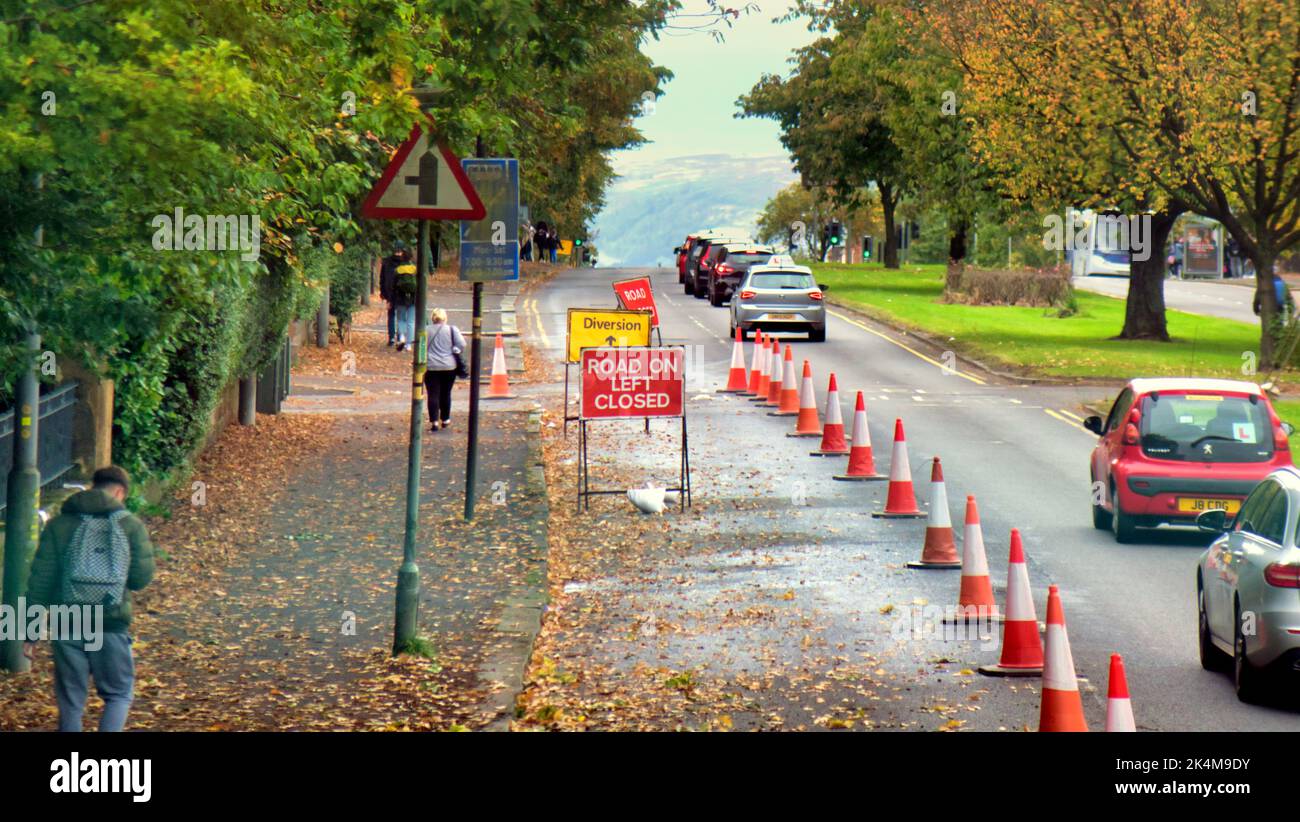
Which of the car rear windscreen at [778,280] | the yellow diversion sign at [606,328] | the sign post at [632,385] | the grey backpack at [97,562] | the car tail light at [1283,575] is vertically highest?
the car rear windscreen at [778,280]

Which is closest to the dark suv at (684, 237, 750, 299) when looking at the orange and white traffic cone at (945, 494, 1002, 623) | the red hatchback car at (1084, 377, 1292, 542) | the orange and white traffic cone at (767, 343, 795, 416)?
the orange and white traffic cone at (767, 343, 795, 416)

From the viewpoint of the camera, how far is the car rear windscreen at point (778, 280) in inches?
1506

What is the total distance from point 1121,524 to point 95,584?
401 inches

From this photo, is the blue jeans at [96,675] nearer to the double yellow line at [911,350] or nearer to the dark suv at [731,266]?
the double yellow line at [911,350]

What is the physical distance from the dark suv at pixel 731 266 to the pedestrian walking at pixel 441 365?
25.8 metres

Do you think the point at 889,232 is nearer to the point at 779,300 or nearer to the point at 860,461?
the point at 779,300

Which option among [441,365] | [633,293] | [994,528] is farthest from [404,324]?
[994,528]

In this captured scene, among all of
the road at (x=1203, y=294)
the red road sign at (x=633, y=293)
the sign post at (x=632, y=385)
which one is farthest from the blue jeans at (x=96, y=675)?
the road at (x=1203, y=294)

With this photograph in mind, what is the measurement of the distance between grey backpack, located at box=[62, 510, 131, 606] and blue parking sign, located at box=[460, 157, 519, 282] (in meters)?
7.83

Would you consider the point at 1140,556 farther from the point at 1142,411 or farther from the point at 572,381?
the point at 572,381

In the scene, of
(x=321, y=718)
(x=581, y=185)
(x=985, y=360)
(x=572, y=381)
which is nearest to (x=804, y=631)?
(x=321, y=718)

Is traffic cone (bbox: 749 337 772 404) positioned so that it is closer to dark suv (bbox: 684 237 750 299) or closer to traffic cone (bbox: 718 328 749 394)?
traffic cone (bbox: 718 328 749 394)

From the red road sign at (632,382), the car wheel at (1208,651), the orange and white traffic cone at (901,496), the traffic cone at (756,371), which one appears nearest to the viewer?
the car wheel at (1208,651)
